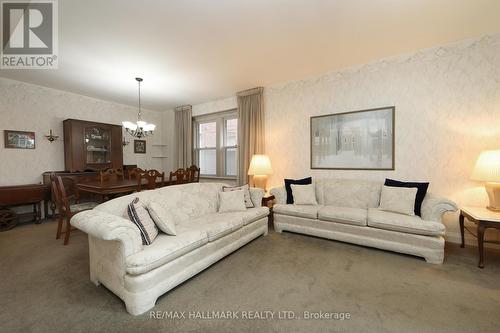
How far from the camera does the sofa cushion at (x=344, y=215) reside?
268 cm

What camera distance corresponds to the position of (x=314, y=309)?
5.37 feet

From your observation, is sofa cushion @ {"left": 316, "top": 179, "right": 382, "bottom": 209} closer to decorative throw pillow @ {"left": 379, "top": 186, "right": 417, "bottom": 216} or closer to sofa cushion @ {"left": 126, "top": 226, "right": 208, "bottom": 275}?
decorative throw pillow @ {"left": 379, "top": 186, "right": 417, "bottom": 216}

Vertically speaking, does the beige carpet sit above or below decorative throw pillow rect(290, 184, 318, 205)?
below

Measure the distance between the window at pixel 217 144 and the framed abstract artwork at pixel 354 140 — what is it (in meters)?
1.92

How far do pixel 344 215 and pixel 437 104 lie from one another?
6.45ft

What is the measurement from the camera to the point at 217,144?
520 centimetres

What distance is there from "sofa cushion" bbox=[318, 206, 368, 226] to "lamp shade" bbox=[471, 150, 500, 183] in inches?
48.2

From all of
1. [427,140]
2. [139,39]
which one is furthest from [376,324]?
[139,39]

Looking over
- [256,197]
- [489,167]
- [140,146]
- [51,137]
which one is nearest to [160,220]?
[256,197]

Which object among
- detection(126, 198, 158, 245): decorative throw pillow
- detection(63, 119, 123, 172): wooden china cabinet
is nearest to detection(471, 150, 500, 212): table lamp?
detection(126, 198, 158, 245): decorative throw pillow

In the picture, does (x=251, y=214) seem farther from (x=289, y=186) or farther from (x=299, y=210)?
(x=289, y=186)

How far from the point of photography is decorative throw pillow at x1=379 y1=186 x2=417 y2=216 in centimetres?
Result: 262

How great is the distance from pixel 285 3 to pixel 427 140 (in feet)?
8.49

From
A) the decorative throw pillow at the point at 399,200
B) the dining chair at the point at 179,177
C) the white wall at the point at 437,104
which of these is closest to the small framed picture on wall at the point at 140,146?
the dining chair at the point at 179,177
